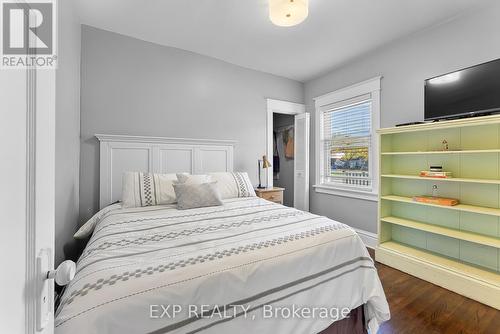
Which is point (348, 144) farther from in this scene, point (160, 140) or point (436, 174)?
point (160, 140)

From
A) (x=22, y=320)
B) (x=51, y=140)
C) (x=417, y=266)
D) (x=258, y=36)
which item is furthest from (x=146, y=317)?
(x=258, y=36)

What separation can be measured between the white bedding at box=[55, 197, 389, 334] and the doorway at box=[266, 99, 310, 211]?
93.4 inches

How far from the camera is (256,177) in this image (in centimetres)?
371

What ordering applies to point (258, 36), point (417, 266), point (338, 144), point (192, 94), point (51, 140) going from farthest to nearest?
point (338, 144), point (192, 94), point (258, 36), point (417, 266), point (51, 140)

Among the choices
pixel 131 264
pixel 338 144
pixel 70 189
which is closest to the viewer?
pixel 131 264

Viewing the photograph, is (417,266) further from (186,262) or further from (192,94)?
(192,94)

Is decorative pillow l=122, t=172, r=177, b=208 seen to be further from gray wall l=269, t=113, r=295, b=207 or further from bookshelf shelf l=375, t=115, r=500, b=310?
gray wall l=269, t=113, r=295, b=207

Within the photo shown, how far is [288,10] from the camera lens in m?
1.81

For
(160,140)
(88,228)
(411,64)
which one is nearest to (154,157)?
(160,140)

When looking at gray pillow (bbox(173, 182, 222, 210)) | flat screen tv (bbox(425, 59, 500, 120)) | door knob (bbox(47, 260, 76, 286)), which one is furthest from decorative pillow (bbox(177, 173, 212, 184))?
flat screen tv (bbox(425, 59, 500, 120))

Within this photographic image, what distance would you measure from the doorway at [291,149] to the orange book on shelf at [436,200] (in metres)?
1.82

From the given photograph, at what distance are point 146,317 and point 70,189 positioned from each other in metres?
1.77

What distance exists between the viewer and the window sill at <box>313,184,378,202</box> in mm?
3110

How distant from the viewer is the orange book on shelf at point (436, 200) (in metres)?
2.20
